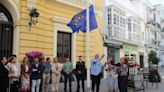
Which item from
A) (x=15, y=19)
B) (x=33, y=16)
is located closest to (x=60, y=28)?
(x=33, y=16)

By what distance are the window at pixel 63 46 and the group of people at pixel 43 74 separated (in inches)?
Result: 137

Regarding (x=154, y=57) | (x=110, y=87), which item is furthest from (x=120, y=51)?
(x=110, y=87)

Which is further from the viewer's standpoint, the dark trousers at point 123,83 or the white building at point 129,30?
the white building at point 129,30

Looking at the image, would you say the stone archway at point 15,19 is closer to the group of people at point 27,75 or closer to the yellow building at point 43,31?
the yellow building at point 43,31

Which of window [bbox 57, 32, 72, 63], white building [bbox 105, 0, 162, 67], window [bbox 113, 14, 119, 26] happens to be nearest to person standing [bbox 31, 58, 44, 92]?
window [bbox 57, 32, 72, 63]

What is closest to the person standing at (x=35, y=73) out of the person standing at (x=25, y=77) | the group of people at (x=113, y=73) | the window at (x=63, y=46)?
the person standing at (x=25, y=77)

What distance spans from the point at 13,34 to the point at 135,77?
20.0 ft

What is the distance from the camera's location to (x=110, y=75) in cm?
1083

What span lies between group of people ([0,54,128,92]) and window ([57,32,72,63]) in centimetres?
347

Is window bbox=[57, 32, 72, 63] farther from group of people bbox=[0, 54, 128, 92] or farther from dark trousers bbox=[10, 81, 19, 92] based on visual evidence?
dark trousers bbox=[10, 81, 19, 92]

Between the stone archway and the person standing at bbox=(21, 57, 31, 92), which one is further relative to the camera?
the stone archway

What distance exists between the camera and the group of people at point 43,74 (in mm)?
9414

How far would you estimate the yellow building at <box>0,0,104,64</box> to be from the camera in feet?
41.0

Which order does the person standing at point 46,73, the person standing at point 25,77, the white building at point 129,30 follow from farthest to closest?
the white building at point 129,30 < the person standing at point 46,73 < the person standing at point 25,77
